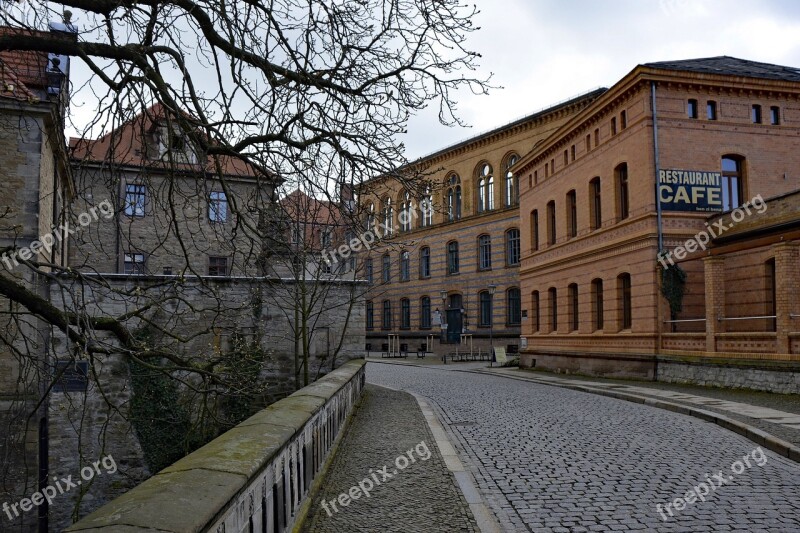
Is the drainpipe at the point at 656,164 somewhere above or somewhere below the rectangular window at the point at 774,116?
below

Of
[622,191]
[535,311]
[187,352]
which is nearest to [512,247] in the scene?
[535,311]

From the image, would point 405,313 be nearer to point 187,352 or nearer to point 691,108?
point 691,108

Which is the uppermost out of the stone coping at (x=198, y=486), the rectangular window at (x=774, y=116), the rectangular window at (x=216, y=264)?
the rectangular window at (x=774, y=116)

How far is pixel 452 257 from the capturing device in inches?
1980

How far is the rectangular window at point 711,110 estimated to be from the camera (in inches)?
862

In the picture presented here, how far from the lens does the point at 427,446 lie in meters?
9.13

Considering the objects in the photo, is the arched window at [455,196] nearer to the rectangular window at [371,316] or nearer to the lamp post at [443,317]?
the lamp post at [443,317]

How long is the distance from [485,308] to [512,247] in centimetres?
499

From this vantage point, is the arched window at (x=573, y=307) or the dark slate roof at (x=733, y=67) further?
the arched window at (x=573, y=307)

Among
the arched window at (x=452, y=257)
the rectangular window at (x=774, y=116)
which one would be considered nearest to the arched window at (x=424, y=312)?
the arched window at (x=452, y=257)

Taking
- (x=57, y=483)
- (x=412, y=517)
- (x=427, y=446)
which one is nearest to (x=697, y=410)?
(x=427, y=446)

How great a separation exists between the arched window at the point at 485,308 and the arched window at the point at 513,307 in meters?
1.88

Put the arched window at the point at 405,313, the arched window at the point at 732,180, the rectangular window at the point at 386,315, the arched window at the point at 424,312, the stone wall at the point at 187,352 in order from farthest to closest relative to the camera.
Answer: the rectangular window at the point at 386,315
the arched window at the point at 405,313
the arched window at the point at 424,312
the arched window at the point at 732,180
the stone wall at the point at 187,352

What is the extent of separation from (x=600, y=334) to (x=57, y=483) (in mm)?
18675
